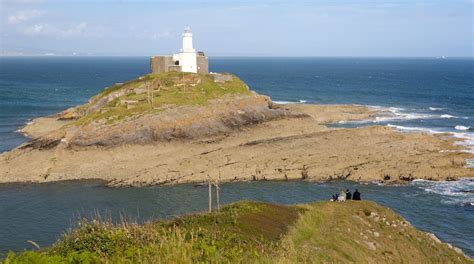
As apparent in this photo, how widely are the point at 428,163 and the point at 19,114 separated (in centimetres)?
6731

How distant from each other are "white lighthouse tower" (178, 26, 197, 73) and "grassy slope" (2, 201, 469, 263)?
6062 centimetres

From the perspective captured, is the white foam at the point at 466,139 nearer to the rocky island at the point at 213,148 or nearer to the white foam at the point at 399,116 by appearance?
the rocky island at the point at 213,148

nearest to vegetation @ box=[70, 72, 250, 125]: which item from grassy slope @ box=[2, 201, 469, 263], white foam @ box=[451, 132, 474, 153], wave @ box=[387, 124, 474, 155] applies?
wave @ box=[387, 124, 474, 155]

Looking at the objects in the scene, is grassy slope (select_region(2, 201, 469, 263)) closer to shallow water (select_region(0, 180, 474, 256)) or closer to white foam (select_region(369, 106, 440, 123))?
shallow water (select_region(0, 180, 474, 256))

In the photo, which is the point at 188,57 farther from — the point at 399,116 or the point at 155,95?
the point at 399,116

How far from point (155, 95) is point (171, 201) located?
1211 inches

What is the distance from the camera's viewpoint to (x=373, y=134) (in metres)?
58.5

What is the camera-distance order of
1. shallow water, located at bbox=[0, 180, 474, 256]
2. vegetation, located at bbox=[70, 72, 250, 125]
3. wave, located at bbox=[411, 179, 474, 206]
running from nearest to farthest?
shallow water, located at bbox=[0, 180, 474, 256] < wave, located at bbox=[411, 179, 474, 206] < vegetation, located at bbox=[70, 72, 250, 125]

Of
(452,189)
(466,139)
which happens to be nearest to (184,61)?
(466,139)

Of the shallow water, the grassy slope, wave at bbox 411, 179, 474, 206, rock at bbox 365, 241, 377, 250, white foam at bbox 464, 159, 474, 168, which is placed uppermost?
the grassy slope

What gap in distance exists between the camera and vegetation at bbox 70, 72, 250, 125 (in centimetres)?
5969

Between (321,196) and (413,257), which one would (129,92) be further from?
(413,257)

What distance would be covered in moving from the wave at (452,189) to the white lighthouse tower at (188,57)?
49.3 m

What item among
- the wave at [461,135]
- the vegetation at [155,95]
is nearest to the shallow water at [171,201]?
the wave at [461,135]
